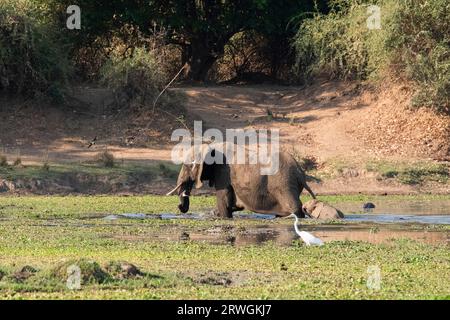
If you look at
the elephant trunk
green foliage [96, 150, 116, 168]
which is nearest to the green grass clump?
the elephant trunk

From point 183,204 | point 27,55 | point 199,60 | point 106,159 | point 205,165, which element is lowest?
point 183,204

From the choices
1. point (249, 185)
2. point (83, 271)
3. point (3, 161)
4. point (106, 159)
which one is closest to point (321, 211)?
point (249, 185)

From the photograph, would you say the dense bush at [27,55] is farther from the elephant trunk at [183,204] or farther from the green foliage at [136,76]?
the elephant trunk at [183,204]

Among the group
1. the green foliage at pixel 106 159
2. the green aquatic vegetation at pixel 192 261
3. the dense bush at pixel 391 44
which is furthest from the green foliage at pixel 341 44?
the green aquatic vegetation at pixel 192 261

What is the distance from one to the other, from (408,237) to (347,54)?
16.6m

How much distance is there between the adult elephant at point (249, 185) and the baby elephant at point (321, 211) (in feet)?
0.53

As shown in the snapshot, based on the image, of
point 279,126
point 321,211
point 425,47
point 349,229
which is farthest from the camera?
point 425,47

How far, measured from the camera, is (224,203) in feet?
74.5

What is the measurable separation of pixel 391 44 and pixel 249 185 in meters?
11.1

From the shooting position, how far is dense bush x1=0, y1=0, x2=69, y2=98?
102ft

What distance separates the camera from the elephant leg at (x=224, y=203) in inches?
888

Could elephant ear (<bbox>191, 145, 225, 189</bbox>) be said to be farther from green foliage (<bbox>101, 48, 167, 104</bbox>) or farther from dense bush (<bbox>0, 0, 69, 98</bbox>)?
dense bush (<bbox>0, 0, 69, 98</bbox>)

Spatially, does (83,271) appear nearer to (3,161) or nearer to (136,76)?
(3,161)
